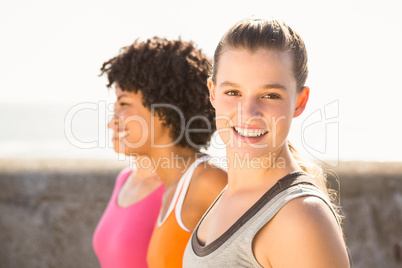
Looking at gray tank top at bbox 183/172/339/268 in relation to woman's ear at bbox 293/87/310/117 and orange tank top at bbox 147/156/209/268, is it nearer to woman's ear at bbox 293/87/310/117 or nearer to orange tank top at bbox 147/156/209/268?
woman's ear at bbox 293/87/310/117

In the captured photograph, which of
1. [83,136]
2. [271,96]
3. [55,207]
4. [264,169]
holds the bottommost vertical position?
[55,207]

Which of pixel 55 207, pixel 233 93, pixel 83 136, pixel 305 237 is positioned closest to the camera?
pixel 305 237

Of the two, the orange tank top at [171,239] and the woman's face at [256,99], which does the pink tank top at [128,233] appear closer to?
the orange tank top at [171,239]

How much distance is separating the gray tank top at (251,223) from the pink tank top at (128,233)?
999mm

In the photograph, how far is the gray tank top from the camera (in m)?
1.45

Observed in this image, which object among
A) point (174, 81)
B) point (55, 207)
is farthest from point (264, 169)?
point (55, 207)

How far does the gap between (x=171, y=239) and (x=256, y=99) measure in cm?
92

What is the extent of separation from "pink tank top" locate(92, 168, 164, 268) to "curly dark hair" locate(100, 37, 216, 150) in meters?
0.35

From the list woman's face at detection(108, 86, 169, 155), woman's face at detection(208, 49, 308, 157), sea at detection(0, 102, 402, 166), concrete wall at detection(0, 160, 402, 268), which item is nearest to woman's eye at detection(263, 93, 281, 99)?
woman's face at detection(208, 49, 308, 157)

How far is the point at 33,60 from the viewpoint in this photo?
35469 mm

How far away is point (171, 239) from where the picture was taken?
2.24 meters

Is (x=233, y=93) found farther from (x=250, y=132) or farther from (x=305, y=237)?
(x=305, y=237)

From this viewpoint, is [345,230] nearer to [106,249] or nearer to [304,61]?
[106,249]

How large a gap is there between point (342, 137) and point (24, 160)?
15.4 metres
